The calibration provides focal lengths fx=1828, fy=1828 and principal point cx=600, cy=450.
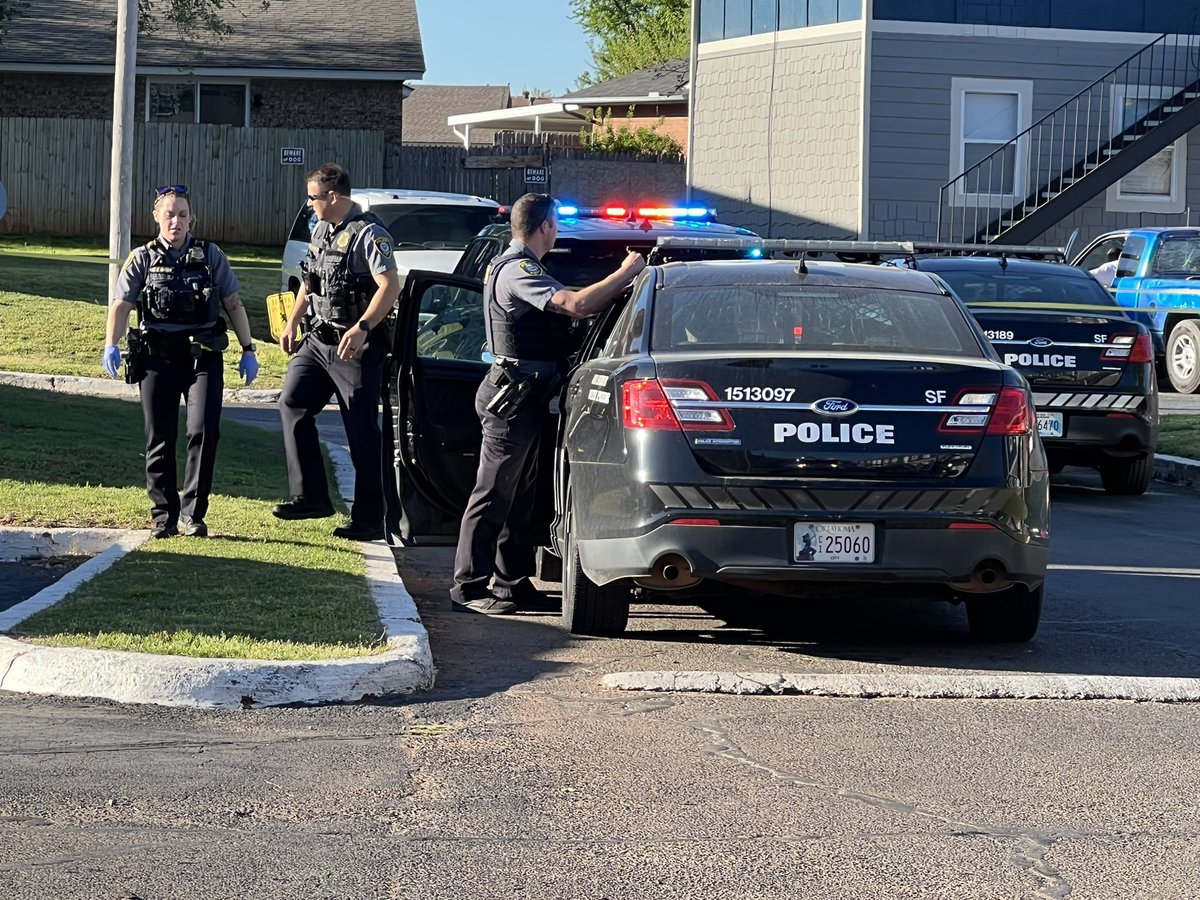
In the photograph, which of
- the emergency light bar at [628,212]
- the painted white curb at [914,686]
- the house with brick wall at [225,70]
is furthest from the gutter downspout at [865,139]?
the painted white curb at [914,686]

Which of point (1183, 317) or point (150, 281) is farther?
point (1183, 317)

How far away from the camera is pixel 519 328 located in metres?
8.14

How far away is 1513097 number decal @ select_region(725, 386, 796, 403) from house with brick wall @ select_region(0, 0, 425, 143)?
3115 centimetres

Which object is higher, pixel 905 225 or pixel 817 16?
pixel 817 16

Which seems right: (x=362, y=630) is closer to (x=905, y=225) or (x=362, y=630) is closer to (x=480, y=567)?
(x=480, y=567)

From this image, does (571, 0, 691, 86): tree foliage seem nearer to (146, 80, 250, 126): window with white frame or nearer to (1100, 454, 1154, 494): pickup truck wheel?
(146, 80, 250, 126): window with white frame

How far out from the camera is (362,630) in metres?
7.02

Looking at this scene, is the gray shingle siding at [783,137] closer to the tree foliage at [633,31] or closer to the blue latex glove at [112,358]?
the blue latex glove at [112,358]

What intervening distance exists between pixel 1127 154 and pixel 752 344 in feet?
73.4

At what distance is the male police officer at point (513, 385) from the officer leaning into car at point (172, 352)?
178cm

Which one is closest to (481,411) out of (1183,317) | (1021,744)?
(1021,744)

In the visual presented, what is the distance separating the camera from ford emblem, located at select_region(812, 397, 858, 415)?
6906 millimetres

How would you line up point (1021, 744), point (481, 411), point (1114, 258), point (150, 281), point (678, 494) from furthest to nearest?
point (1114, 258) → point (150, 281) → point (481, 411) → point (678, 494) → point (1021, 744)

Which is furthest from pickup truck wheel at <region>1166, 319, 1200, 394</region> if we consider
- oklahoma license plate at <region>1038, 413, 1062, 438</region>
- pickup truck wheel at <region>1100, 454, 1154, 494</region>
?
oklahoma license plate at <region>1038, 413, 1062, 438</region>
